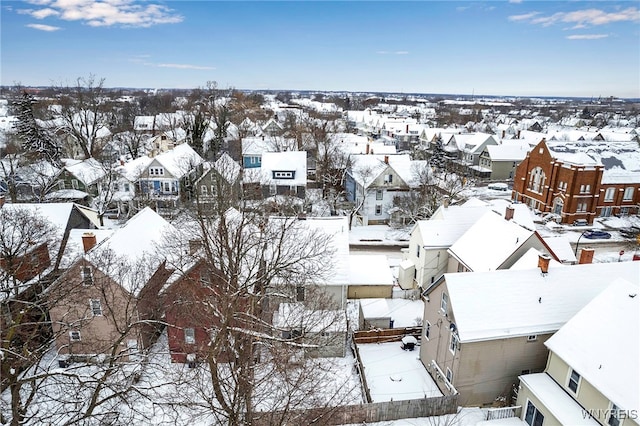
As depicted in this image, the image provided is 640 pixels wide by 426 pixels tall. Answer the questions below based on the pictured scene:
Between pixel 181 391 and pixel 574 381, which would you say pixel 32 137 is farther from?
pixel 574 381

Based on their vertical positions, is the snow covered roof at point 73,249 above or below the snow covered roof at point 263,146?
below

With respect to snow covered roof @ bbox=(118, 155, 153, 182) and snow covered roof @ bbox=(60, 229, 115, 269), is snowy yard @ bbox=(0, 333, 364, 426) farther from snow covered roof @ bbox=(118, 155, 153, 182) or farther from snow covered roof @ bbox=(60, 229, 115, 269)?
snow covered roof @ bbox=(118, 155, 153, 182)

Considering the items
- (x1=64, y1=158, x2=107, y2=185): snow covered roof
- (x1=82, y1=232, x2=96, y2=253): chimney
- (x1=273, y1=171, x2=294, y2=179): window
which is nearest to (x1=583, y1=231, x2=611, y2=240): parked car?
(x1=273, y1=171, x2=294, y2=179): window

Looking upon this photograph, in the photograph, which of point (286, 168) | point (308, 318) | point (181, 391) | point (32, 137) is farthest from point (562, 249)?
point (32, 137)

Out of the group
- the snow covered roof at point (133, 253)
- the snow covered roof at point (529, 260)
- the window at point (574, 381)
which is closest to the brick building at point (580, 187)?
the snow covered roof at point (529, 260)

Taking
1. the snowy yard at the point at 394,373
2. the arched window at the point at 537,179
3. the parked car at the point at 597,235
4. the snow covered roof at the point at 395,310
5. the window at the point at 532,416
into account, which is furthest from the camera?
the arched window at the point at 537,179

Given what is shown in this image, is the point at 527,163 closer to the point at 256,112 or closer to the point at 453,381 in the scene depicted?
the point at 453,381

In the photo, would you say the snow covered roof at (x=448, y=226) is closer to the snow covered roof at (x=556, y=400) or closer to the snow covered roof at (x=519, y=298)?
the snow covered roof at (x=519, y=298)
